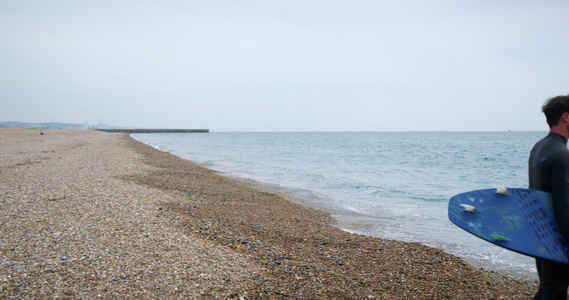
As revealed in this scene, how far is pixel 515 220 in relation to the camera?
3355mm

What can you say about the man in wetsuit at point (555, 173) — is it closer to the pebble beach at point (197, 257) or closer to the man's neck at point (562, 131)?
the man's neck at point (562, 131)

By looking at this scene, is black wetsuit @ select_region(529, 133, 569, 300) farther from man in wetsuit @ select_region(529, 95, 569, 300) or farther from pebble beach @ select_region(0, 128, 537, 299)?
pebble beach @ select_region(0, 128, 537, 299)

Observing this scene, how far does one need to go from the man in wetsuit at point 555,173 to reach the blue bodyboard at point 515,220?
0.10 m

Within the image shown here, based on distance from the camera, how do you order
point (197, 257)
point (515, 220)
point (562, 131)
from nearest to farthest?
1. point (562, 131)
2. point (515, 220)
3. point (197, 257)

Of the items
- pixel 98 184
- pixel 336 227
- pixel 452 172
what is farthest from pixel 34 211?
pixel 452 172

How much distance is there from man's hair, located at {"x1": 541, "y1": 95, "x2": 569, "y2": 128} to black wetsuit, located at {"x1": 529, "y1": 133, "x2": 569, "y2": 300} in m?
0.17

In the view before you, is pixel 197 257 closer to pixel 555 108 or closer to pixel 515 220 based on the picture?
pixel 515 220

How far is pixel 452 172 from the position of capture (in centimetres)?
2458

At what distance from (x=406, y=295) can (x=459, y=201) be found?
138 cm

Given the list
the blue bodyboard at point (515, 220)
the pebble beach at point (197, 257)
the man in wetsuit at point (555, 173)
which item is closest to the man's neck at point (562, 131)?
Answer: the man in wetsuit at point (555, 173)

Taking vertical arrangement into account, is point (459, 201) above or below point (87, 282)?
above

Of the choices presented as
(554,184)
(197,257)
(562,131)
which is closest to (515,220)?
(554,184)

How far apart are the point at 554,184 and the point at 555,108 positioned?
0.75 metres

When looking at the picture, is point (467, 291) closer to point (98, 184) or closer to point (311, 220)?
point (311, 220)
